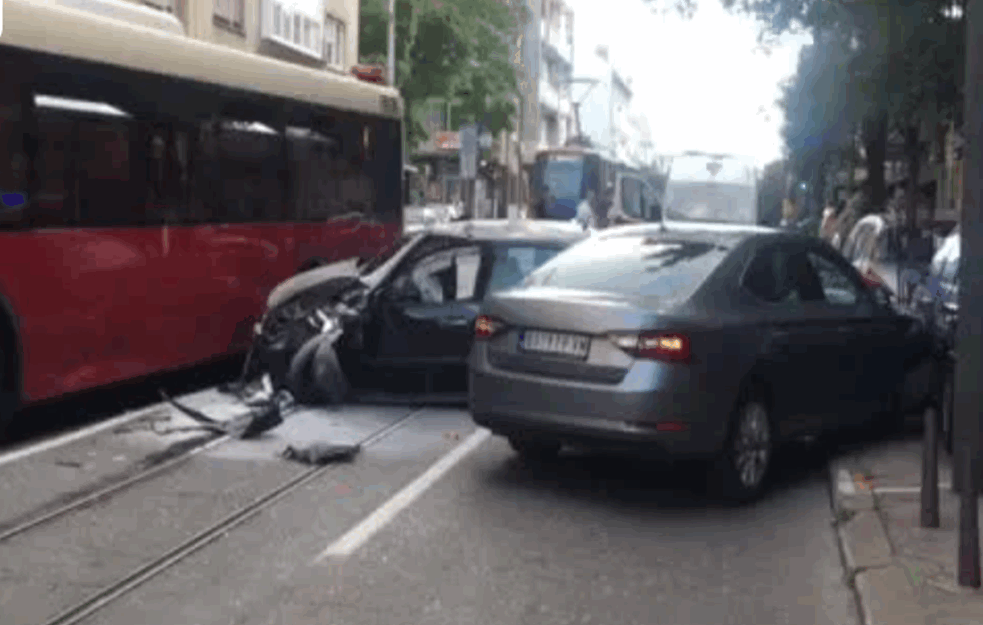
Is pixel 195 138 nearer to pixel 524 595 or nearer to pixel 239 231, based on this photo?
pixel 239 231


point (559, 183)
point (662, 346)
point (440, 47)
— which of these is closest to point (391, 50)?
point (440, 47)

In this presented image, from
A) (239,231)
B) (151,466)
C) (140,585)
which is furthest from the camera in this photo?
(239,231)

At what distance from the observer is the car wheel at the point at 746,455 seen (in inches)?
336

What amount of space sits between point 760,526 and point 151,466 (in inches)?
149

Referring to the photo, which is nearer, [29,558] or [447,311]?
[29,558]

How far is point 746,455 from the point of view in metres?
8.71

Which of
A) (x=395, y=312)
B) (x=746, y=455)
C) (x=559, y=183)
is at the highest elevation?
(x=559, y=183)

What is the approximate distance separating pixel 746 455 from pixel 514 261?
3882 millimetres

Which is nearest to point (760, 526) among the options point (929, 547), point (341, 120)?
point (929, 547)

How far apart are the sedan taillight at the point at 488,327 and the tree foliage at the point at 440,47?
36.5 m

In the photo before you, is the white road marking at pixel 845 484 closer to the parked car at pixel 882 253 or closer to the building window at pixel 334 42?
the parked car at pixel 882 253

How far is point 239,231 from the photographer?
12891 mm

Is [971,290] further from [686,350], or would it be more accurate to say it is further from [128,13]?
[128,13]

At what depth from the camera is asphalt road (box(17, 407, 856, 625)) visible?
6391 millimetres
